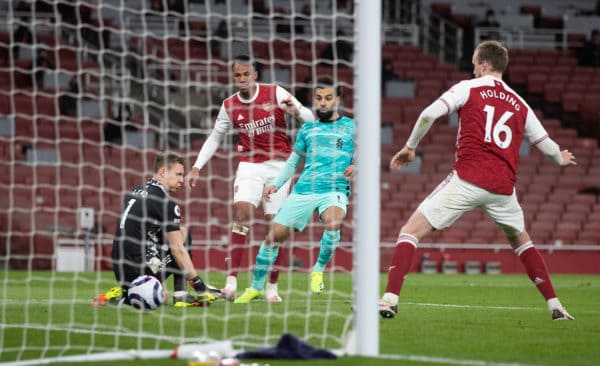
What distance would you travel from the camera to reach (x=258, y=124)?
9008 millimetres

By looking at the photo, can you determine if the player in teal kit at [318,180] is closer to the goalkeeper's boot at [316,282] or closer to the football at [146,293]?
the goalkeeper's boot at [316,282]

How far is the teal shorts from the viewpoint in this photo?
816cm

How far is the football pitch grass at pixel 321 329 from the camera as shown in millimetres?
5289

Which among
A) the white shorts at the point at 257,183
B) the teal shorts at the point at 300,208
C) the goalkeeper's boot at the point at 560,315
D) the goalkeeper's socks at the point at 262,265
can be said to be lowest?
the goalkeeper's boot at the point at 560,315

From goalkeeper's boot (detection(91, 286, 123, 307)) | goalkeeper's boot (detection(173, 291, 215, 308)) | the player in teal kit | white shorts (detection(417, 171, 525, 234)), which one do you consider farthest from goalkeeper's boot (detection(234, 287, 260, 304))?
white shorts (detection(417, 171, 525, 234))

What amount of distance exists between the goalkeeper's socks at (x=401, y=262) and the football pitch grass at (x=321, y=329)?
9.1 inches

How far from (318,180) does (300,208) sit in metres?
0.37

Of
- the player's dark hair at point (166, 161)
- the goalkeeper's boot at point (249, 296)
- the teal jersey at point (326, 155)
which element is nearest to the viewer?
the player's dark hair at point (166, 161)

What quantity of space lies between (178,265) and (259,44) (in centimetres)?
1476

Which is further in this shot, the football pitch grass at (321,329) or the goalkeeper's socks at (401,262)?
the goalkeeper's socks at (401,262)

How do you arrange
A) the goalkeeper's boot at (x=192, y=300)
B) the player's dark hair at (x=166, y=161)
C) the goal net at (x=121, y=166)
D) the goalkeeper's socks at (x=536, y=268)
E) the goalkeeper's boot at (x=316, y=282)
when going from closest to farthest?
the goal net at (x=121, y=166), the goalkeeper's socks at (x=536, y=268), the goalkeeper's boot at (x=192, y=300), the player's dark hair at (x=166, y=161), the goalkeeper's boot at (x=316, y=282)

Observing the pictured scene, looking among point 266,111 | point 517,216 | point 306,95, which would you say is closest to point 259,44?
point 306,95

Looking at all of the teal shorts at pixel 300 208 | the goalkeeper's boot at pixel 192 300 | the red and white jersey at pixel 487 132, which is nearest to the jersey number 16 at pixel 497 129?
the red and white jersey at pixel 487 132

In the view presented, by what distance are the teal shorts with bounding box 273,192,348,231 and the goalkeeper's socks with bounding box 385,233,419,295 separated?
1247mm
